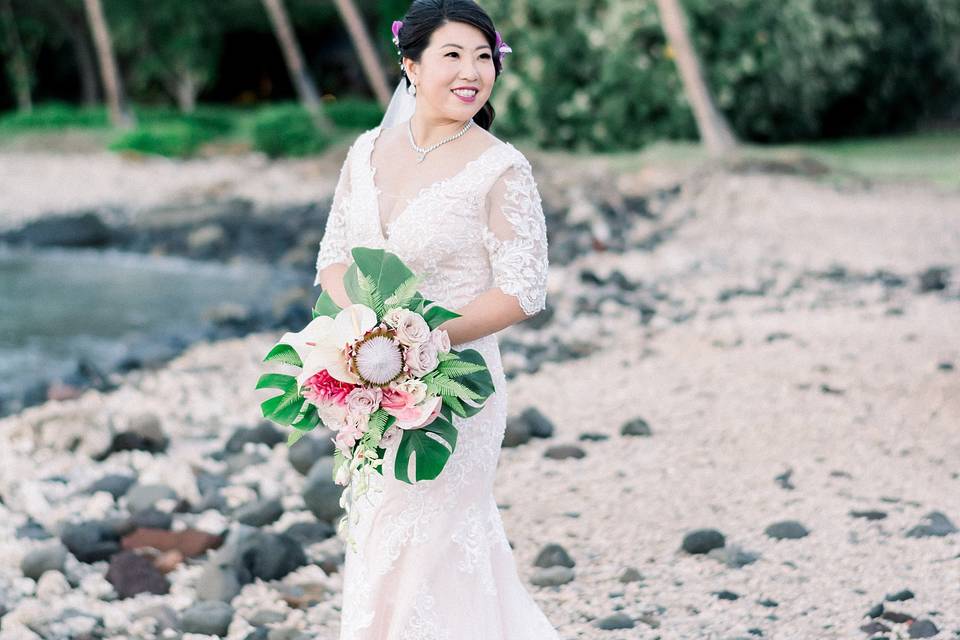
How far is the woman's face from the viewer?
3062 mm

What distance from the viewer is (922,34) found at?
1009 inches

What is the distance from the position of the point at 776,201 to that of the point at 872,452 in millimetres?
9262

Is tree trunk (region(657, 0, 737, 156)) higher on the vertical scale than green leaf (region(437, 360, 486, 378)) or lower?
higher

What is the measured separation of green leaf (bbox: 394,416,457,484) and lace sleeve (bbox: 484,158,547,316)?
0.39 metres

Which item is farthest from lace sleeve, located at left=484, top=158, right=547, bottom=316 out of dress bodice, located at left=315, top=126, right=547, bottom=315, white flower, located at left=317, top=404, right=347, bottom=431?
white flower, located at left=317, top=404, right=347, bottom=431

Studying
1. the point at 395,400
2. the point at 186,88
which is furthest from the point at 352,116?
the point at 395,400

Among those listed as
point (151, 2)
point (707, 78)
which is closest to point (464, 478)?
point (707, 78)

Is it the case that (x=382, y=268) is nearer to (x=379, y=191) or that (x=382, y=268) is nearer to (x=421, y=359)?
(x=421, y=359)

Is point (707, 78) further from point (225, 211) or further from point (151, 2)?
point (151, 2)

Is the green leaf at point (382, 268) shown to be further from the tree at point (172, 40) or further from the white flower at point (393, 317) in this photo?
the tree at point (172, 40)

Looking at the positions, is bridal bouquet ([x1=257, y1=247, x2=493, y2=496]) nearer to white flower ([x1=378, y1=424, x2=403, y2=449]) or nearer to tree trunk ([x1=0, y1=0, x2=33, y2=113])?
white flower ([x1=378, y1=424, x2=403, y2=449])

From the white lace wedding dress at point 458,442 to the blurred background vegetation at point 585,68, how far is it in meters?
17.7

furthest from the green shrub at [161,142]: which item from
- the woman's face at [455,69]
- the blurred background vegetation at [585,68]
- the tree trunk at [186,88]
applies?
the woman's face at [455,69]

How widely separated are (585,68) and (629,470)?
55.8 ft
